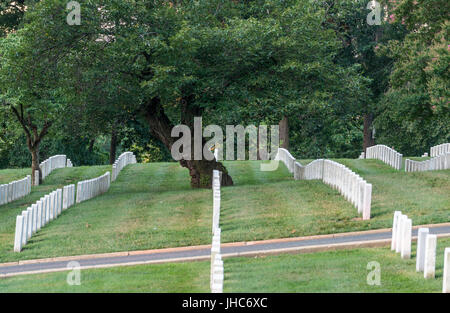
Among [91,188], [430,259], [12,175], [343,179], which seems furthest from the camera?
[12,175]

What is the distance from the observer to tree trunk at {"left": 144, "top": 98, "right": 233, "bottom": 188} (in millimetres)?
30578

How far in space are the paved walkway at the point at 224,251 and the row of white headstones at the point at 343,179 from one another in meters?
1.93

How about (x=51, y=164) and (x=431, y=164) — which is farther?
(x=51, y=164)

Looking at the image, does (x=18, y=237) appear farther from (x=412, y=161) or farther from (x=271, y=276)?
(x=412, y=161)

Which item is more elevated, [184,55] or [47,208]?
[184,55]

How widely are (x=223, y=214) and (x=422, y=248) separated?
32.1ft

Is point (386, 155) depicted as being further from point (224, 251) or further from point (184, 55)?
point (224, 251)

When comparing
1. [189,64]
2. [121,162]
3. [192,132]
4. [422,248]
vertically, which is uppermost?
[189,64]

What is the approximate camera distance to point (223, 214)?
22531mm

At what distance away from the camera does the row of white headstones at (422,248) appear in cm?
1148

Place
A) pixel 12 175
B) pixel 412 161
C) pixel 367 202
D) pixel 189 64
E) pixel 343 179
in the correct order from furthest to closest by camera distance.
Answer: pixel 12 175
pixel 412 161
pixel 189 64
pixel 343 179
pixel 367 202

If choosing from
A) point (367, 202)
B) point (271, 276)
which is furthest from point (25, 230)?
point (367, 202)

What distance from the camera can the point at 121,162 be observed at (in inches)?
1645

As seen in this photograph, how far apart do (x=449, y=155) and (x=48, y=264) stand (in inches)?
894
